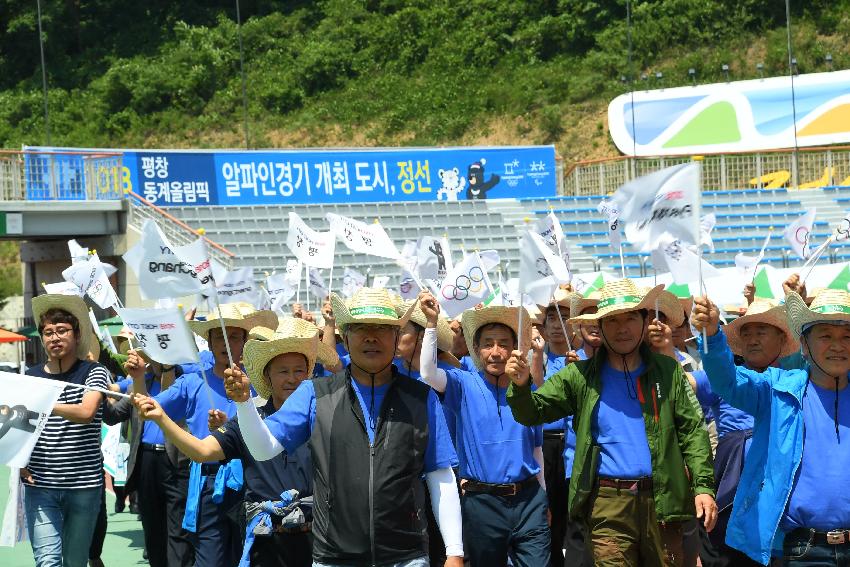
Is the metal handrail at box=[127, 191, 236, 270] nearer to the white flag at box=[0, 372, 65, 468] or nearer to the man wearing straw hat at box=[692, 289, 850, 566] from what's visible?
the white flag at box=[0, 372, 65, 468]

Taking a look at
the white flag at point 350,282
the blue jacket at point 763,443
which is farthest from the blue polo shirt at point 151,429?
the white flag at point 350,282

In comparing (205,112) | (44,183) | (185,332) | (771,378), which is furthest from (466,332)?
(205,112)

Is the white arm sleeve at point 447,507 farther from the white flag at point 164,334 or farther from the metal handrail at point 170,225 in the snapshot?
the metal handrail at point 170,225

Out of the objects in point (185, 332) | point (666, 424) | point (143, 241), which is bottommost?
point (666, 424)

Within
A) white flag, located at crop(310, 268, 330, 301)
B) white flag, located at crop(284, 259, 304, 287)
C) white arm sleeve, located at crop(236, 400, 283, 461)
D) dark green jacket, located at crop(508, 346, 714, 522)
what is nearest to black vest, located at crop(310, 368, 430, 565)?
white arm sleeve, located at crop(236, 400, 283, 461)

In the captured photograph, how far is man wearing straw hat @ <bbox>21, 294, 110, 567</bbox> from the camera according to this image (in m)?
7.29

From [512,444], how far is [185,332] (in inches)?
66.9

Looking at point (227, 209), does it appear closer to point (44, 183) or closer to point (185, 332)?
point (44, 183)

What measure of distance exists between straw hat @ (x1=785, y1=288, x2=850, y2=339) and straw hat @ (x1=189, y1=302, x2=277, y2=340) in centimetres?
348

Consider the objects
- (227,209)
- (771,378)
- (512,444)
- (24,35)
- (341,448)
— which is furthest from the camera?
(24,35)

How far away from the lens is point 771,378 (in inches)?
229

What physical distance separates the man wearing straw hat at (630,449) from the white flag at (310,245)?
21.5 feet

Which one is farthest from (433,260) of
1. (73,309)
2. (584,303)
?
(73,309)

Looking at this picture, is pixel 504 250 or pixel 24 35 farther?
pixel 24 35
